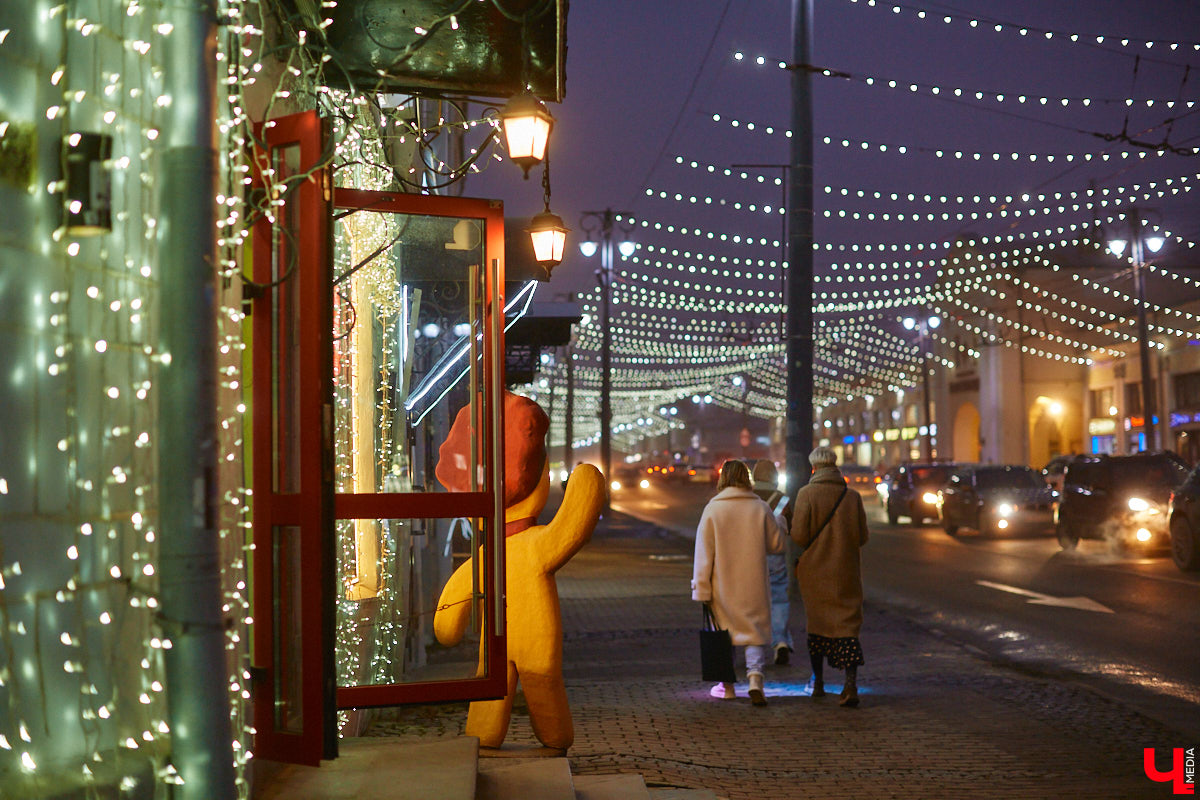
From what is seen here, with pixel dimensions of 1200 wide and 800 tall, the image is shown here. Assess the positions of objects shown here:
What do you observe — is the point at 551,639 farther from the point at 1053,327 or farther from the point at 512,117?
the point at 1053,327

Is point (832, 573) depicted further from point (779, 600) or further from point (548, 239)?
point (548, 239)

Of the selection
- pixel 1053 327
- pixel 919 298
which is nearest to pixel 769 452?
pixel 1053 327

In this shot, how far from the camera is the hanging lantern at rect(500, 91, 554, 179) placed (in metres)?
6.75

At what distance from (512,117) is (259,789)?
12.8ft

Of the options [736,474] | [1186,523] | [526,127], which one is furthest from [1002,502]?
[526,127]

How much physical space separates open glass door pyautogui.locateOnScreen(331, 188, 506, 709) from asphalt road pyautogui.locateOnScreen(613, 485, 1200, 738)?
4.65 m

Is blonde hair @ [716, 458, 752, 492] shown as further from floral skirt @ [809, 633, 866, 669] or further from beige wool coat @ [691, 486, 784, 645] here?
floral skirt @ [809, 633, 866, 669]

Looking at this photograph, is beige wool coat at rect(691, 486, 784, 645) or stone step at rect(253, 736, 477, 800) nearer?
stone step at rect(253, 736, 477, 800)

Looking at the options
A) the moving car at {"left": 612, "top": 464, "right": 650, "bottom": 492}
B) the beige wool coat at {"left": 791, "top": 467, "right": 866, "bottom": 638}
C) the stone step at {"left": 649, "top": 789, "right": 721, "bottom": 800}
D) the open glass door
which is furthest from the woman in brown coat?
the moving car at {"left": 612, "top": 464, "right": 650, "bottom": 492}

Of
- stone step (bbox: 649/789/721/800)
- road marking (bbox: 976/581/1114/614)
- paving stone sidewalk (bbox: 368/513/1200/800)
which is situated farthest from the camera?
road marking (bbox: 976/581/1114/614)

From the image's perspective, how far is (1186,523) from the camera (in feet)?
51.8

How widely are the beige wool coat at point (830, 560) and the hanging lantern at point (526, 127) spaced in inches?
118

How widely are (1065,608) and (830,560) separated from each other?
611 centimetres

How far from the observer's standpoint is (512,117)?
6824mm
